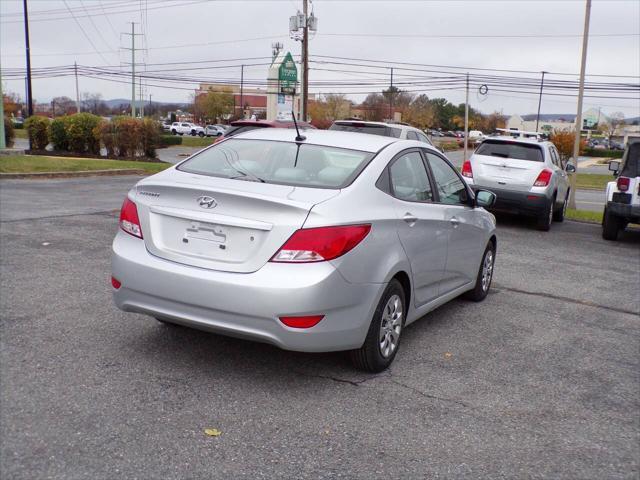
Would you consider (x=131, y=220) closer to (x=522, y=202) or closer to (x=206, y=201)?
(x=206, y=201)

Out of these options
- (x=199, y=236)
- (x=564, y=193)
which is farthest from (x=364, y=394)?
(x=564, y=193)

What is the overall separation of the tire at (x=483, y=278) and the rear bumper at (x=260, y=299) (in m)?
2.76

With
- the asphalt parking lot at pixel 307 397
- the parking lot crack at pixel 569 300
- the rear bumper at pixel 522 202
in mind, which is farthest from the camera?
the rear bumper at pixel 522 202

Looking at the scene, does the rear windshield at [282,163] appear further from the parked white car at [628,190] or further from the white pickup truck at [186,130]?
the white pickup truck at [186,130]

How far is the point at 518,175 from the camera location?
12953 mm

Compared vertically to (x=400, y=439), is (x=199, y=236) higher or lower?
higher

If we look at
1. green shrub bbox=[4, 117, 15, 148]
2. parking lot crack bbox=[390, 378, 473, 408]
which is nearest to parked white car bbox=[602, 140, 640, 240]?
parking lot crack bbox=[390, 378, 473, 408]

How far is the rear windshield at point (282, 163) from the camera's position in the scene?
4.69 m

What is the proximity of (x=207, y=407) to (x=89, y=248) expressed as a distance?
Answer: 16.4 ft

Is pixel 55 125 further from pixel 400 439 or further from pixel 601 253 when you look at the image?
pixel 400 439

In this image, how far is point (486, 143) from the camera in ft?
44.3

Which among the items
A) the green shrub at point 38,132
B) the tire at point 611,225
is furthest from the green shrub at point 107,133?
the tire at point 611,225

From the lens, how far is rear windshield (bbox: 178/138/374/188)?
469 centimetres

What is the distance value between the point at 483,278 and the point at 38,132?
86.2 ft
